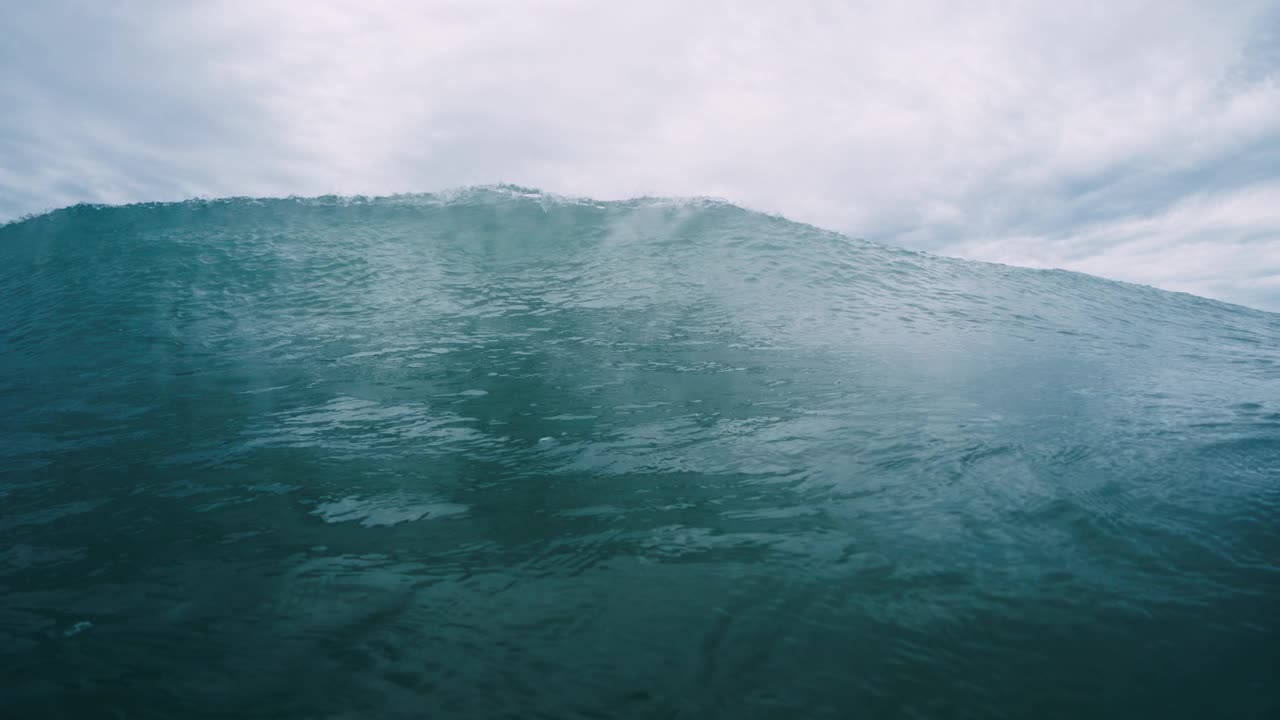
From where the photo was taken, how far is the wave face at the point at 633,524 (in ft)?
6.75

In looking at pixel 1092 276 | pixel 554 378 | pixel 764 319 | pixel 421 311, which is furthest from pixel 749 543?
pixel 1092 276

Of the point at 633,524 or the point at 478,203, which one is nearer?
the point at 633,524

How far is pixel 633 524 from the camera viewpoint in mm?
3127

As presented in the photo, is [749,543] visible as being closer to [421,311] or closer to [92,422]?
[92,422]

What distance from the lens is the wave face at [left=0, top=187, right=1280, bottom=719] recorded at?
81.0 inches

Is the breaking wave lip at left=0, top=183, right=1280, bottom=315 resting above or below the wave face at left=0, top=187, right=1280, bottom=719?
above


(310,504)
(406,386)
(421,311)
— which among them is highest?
(421,311)

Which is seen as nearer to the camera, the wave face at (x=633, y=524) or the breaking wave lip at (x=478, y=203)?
the wave face at (x=633, y=524)

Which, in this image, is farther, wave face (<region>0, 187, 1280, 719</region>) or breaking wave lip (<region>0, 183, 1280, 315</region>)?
breaking wave lip (<region>0, 183, 1280, 315</region>)

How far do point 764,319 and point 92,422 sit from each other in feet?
28.1

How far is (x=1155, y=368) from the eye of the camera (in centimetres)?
710

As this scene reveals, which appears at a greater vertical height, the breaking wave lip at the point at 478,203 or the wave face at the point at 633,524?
the breaking wave lip at the point at 478,203

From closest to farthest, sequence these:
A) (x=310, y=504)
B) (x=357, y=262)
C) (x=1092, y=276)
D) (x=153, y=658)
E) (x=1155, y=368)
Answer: (x=153, y=658), (x=310, y=504), (x=1155, y=368), (x=357, y=262), (x=1092, y=276)

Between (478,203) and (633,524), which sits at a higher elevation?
(478,203)
